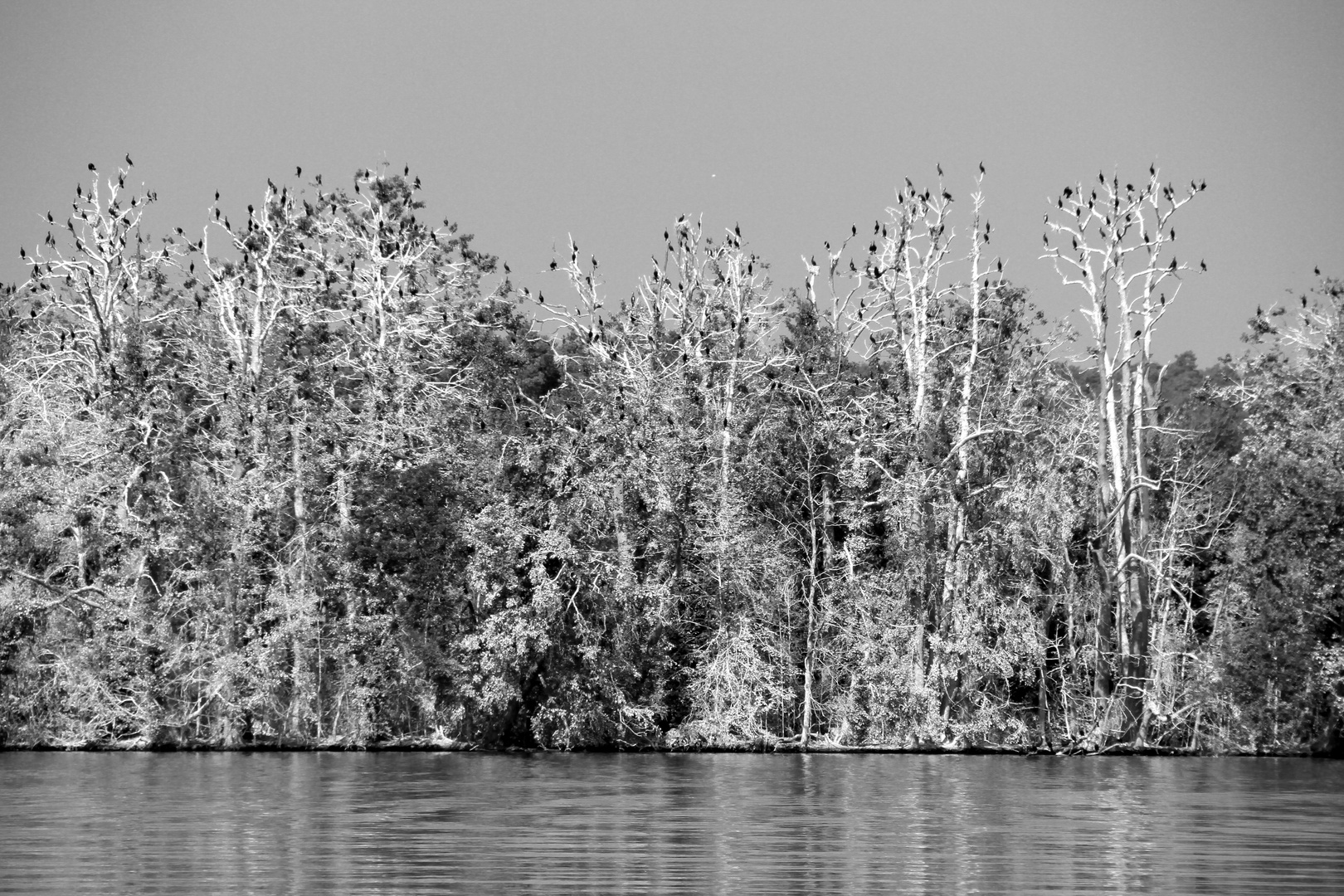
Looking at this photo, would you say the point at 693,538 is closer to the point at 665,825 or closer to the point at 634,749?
the point at 634,749

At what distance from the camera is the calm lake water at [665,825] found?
848 inches

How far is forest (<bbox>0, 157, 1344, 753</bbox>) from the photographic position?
146 ft

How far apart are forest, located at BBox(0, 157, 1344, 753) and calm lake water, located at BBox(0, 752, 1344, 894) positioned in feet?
7.87

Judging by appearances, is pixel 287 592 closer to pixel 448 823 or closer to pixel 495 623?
pixel 495 623

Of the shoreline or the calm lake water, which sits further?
the shoreline

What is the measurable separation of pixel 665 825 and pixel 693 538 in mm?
19721

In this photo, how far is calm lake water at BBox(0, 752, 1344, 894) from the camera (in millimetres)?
21531

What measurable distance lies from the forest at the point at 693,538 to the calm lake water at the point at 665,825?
2.40m

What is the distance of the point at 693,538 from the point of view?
47.6 meters

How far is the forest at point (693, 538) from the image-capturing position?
4441cm

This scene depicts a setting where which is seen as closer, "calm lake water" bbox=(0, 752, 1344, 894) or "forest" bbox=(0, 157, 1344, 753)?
"calm lake water" bbox=(0, 752, 1344, 894)

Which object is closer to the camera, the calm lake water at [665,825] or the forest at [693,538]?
the calm lake water at [665,825]

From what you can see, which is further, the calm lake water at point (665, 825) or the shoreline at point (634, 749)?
the shoreline at point (634, 749)

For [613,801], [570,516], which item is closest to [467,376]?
[570,516]
